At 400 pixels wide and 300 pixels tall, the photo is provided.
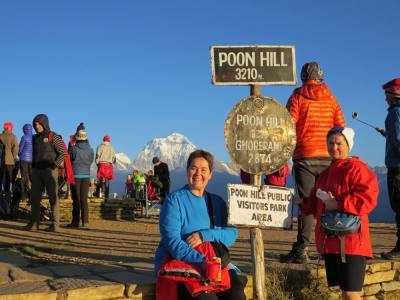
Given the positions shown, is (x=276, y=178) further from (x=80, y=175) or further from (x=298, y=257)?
(x=80, y=175)

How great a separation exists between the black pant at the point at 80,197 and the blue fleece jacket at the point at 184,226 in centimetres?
573

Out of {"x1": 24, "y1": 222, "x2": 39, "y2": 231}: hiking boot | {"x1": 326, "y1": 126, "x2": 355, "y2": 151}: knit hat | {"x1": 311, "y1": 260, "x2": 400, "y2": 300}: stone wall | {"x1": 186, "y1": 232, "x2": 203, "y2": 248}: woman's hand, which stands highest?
{"x1": 326, "y1": 126, "x2": 355, "y2": 151}: knit hat

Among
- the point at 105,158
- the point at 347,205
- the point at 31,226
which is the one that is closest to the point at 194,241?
the point at 347,205

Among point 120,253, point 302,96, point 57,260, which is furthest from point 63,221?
point 302,96

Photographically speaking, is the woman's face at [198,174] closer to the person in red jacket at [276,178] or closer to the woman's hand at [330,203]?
the woman's hand at [330,203]

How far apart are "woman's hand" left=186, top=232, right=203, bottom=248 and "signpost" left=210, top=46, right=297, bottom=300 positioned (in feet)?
2.13

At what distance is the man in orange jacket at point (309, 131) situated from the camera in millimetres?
4723

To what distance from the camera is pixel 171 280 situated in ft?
11.3

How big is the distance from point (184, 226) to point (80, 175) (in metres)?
5.96

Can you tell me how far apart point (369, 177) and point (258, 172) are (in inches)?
35.6

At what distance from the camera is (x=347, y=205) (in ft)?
11.3

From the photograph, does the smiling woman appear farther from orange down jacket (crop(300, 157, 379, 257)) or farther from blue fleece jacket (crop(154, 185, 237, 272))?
orange down jacket (crop(300, 157, 379, 257))

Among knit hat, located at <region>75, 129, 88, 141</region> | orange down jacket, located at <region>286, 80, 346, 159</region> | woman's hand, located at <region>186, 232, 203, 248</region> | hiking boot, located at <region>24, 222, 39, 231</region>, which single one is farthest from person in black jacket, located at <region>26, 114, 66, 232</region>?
woman's hand, located at <region>186, 232, 203, 248</region>

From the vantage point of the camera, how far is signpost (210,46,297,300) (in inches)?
156
